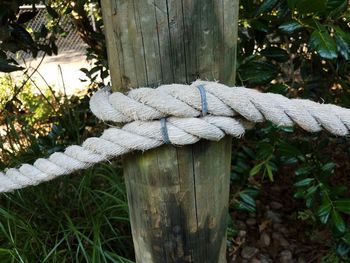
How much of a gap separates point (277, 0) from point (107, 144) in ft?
2.35

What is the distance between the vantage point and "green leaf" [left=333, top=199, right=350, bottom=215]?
132 centimetres

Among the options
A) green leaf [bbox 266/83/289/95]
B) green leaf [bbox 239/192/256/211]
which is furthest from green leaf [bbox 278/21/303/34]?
green leaf [bbox 239/192/256/211]

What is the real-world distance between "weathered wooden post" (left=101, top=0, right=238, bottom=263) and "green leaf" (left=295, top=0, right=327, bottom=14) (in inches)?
14.4

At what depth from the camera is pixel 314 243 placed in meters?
2.00

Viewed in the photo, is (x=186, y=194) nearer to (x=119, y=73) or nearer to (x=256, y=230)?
(x=119, y=73)

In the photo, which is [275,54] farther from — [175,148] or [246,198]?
[175,148]

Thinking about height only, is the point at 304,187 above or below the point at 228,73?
below

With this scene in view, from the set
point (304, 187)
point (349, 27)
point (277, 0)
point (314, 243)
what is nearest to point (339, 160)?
point (314, 243)

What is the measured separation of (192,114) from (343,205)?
2.80 ft

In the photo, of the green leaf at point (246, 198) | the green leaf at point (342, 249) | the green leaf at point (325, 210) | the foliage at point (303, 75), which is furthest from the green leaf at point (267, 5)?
the green leaf at point (342, 249)

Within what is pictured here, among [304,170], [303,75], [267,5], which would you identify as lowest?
[304,170]

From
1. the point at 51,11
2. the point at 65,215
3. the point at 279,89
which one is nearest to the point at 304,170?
the point at 279,89

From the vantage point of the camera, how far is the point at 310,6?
1016 mm

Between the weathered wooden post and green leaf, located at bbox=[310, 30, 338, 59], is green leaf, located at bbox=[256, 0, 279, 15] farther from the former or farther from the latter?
the weathered wooden post
